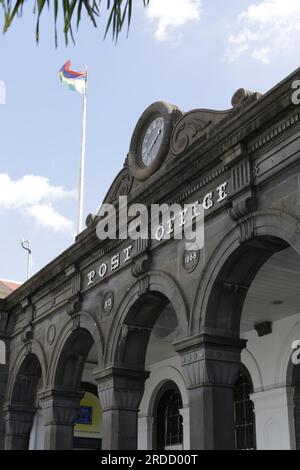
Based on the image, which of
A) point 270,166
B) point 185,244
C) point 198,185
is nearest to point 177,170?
point 198,185

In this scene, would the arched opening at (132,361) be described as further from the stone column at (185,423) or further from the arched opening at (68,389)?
the stone column at (185,423)

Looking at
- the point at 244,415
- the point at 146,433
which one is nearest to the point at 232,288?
the point at 244,415

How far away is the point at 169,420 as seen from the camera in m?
18.9

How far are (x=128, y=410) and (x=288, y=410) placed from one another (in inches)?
148

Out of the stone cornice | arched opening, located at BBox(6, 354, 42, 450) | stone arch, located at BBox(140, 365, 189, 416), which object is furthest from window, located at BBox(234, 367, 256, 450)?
arched opening, located at BBox(6, 354, 42, 450)

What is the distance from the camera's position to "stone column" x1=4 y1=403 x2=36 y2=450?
1673 centimetres

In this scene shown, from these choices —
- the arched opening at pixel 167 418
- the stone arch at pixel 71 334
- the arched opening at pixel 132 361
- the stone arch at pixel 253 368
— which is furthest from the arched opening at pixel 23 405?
the stone arch at pixel 253 368

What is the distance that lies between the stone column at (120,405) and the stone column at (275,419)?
337cm

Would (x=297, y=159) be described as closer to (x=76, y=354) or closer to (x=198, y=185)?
(x=198, y=185)

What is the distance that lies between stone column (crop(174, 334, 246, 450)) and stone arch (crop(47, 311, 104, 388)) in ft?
11.3

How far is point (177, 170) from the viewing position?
445 inches

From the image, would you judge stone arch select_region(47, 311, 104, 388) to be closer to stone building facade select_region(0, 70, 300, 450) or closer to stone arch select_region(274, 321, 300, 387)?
stone building facade select_region(0, 70, 300, 450)

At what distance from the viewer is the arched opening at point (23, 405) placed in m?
16.8

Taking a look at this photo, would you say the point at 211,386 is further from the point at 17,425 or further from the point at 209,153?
the point at 17,425
